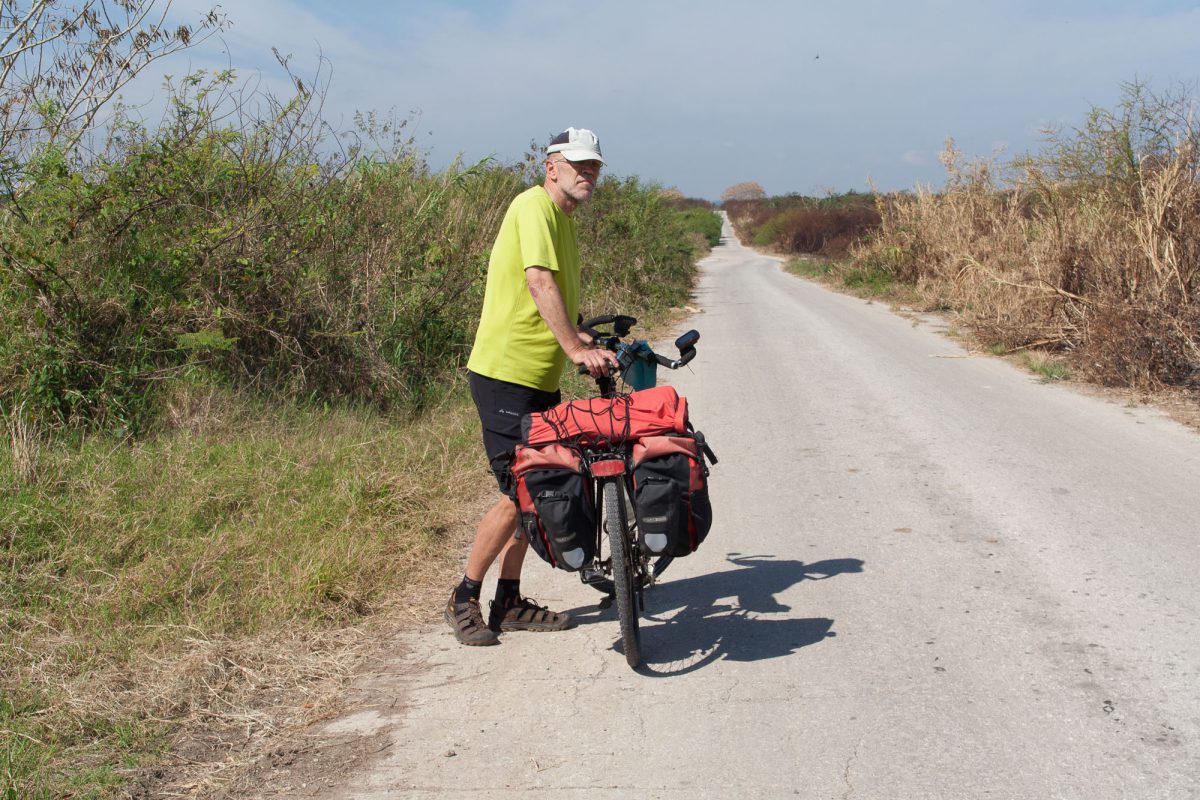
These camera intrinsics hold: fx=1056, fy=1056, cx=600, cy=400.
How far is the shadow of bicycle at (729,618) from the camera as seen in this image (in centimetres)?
439

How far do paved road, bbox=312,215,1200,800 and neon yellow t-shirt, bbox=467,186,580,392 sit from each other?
Result: 1.21m

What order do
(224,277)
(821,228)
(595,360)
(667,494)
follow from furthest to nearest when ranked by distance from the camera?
1. (821,228)
2. (224,277)
3. (595,360)
4. (667,494)

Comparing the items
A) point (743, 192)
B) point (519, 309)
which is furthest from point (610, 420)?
point (743, 192)

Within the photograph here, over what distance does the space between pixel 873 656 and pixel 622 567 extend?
111 cm

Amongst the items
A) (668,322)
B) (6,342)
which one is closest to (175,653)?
(6,342)

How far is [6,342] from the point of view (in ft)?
21.2

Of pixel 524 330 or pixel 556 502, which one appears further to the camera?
pixel 524 330

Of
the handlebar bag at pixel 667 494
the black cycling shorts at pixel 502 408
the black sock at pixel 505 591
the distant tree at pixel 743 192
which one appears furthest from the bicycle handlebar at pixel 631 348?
the distant tree at pixel 743 192

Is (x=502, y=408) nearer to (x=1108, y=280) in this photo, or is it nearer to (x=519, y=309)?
(x=519, y=309)

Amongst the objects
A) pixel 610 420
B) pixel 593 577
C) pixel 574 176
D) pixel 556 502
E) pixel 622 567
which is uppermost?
pixel 574 176

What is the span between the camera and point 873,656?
4281 mm

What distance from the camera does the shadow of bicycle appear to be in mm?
4395

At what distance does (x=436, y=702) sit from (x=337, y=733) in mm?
401

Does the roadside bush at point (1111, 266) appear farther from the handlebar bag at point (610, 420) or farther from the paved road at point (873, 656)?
the handlebar bag at point (610, 420)
